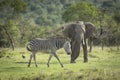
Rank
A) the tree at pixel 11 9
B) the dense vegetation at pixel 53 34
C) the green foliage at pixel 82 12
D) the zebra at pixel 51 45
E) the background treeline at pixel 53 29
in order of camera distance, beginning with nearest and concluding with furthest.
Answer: the dense vegetation at pixel 53 34
the zebra at pixel 51 45
the tree at pixel 11 9
the background treeline at pixel 53 29
the green foliage at pixel 82 12

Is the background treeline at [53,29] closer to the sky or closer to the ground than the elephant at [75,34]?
closer to the ground

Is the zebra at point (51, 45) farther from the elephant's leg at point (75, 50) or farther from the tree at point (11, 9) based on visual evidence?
the tree at point (11, 9)

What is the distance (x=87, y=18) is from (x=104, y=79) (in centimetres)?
2963

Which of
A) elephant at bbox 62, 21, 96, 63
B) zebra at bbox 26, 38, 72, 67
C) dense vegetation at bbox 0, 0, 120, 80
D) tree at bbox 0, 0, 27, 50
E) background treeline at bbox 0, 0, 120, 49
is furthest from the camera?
background treeline at bbox 0, 0, 120, 49

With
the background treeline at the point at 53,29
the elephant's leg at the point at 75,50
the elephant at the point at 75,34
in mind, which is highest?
the elephant at the point at 75,34

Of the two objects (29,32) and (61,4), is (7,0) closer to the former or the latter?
(29,32)

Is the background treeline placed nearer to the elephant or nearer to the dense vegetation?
the dense vegetation

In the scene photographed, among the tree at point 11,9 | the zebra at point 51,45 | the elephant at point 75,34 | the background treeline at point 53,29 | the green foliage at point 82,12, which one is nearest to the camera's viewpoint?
the zebra at point 51,45

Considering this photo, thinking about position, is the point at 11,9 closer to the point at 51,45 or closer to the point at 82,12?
the point at 82,12

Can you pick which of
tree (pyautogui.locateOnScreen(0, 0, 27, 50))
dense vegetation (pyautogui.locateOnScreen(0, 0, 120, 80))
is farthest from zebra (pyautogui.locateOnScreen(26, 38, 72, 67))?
tree (pyautogui.locateOnScreen(0, 0, 27, 50))

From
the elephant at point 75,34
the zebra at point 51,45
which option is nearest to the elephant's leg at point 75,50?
the elephant at point 75,34

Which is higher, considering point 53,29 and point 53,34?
point 53,34

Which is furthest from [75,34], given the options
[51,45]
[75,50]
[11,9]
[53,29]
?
[53,29]

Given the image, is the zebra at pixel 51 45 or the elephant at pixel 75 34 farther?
the elephant at pixel 75 34
